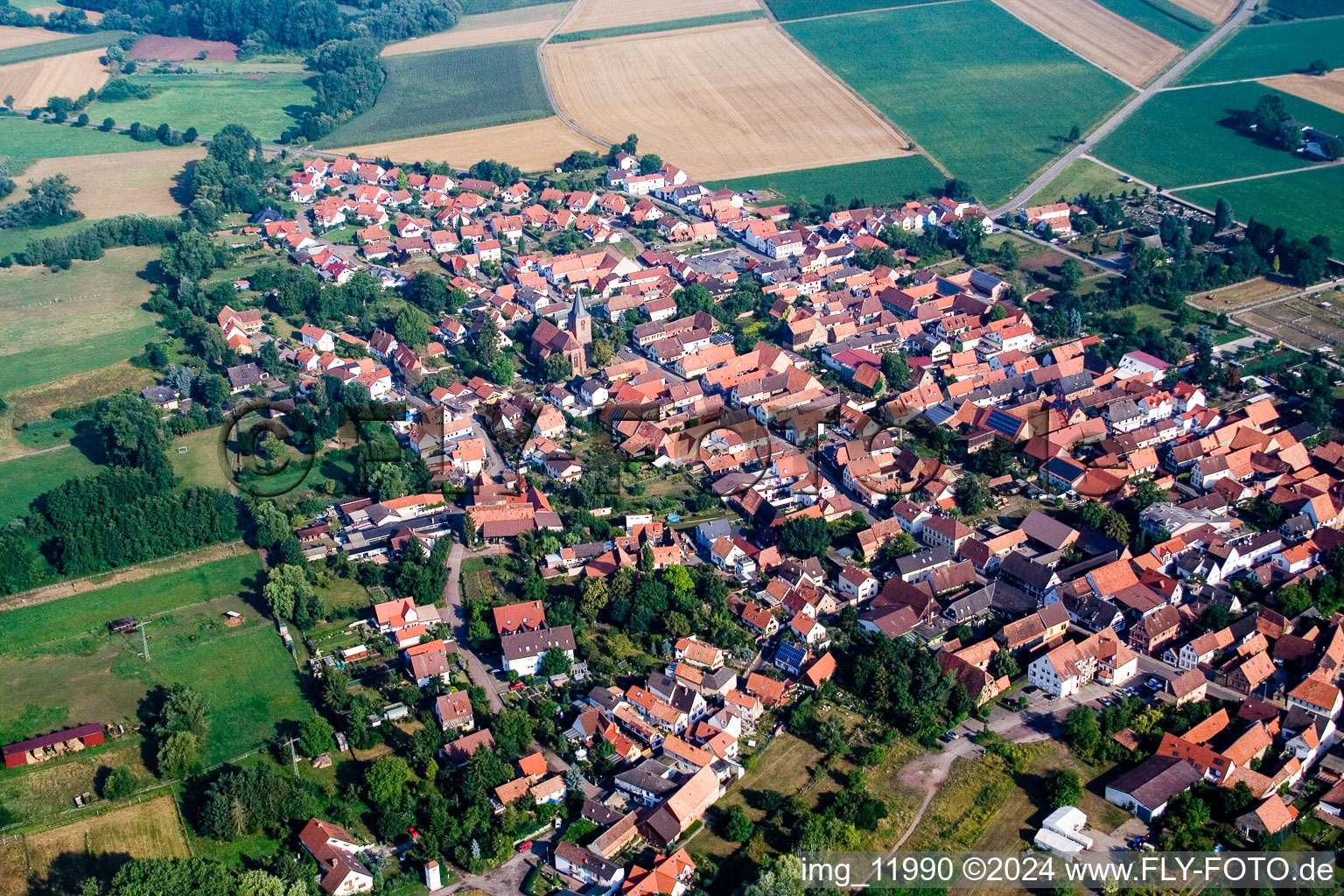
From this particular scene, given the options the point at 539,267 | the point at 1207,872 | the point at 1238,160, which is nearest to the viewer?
the point at 1207,872

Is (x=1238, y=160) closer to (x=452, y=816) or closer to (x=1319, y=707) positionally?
(x=1319, y=707)

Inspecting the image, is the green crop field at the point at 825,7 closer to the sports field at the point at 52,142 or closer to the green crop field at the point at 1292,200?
the green crop field at the point at 1292,200

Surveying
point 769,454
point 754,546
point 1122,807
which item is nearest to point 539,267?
point 769,454

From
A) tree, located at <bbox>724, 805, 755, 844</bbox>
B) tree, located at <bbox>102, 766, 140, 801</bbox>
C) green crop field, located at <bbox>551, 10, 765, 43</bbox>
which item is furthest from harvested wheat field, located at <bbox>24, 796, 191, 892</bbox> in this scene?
green crop field, located at <bbox>551, 10, 765, 43</bbox>

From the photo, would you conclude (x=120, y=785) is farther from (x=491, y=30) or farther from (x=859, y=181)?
(x=491, y=30)

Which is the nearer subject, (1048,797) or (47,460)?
(1048,797)
